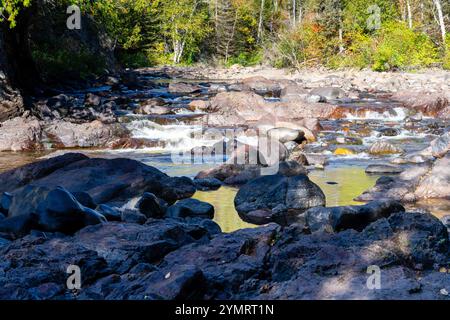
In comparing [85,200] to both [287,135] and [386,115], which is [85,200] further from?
[386,115]

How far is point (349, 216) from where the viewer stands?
19.4 feet

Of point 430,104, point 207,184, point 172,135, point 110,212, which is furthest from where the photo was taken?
point 430,104

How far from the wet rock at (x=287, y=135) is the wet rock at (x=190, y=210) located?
7.12 meters

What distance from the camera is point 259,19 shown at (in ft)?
179

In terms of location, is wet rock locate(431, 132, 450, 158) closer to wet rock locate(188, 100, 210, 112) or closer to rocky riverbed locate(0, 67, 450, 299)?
rocky riverbed locate(0, 67, 450, 299)

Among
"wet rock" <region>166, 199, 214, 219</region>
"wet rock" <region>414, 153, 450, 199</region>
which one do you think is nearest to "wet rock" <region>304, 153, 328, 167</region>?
"wet rock" <region>414, 153, 450, 199</region>

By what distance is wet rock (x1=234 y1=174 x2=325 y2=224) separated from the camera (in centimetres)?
772

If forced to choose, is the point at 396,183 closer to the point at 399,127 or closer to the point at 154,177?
the point at 154,177

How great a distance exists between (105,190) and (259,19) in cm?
4895

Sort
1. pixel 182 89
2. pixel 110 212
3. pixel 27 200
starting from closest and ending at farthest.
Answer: pixel 27 200 < pixel 110 212 < pixel 182 89

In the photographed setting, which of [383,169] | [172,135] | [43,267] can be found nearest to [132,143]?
[172,135]

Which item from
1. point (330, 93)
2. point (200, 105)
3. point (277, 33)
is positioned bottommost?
point (200, 105)

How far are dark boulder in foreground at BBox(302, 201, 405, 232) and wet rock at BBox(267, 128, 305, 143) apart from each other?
7850mm

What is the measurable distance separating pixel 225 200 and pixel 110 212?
243 centimetres
